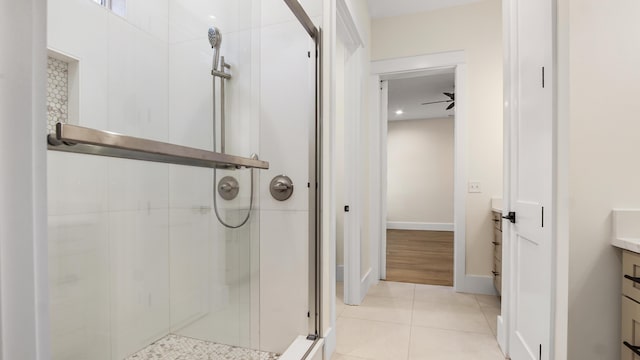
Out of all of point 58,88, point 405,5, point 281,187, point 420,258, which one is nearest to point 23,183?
point 58,88

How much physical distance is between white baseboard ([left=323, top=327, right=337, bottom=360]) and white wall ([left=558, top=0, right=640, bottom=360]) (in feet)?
3.91

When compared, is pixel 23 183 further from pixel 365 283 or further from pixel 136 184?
pixel 365 283

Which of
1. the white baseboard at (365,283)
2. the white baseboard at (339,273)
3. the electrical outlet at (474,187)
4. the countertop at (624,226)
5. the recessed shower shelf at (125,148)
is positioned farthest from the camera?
the white baseboard at (339,273)

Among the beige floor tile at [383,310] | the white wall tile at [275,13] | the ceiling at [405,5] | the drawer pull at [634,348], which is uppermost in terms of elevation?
the ceiling at [405,5]

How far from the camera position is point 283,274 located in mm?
1720

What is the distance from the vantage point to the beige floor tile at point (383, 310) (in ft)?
7.69

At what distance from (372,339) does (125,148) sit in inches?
74.7

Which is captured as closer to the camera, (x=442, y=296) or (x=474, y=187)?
(x=442, y=296)

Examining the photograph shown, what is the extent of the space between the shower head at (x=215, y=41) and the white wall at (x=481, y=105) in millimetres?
2452

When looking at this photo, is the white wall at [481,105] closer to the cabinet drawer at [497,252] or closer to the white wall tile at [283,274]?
the cabinet drawer at [497,252]

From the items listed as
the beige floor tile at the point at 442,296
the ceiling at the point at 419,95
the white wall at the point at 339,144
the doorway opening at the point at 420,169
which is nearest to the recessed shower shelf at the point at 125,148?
the white wall at the point at 339,144

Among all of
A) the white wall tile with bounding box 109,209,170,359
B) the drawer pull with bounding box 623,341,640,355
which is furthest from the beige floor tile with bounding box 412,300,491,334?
the white wall tile with bounding box 109,209,170,359

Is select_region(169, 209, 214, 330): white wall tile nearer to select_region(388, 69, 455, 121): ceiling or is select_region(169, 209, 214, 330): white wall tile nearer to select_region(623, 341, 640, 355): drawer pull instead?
select_region(623, 341, 640, 355): drawer pull

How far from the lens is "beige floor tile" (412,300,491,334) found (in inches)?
86.5
